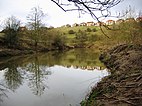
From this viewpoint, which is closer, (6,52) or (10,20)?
(6,52)

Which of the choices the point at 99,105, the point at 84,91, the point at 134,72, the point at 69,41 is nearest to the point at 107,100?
the point at 99,105

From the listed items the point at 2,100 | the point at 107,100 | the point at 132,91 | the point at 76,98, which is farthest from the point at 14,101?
the point at 132,91

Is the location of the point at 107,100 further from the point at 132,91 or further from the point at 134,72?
the point at 134,72

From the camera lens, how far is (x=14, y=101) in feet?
38.2

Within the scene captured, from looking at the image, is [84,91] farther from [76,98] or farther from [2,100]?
[2,100]

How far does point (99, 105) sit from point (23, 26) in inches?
1928

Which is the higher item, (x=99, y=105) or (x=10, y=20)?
(x=10, y=20)

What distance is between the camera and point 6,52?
135 feet

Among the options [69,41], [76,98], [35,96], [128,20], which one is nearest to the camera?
[76,98]

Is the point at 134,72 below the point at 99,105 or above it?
above

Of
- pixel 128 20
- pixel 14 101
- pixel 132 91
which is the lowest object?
pixel 14 101

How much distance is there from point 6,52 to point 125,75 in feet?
108

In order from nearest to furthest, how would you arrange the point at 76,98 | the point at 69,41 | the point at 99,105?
1. the point at 99,105
2. the point at 76,98
3. the point at 69,41

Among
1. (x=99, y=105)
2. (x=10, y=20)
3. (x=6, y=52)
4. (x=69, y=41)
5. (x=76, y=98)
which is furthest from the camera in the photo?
(x=69, y=41)
